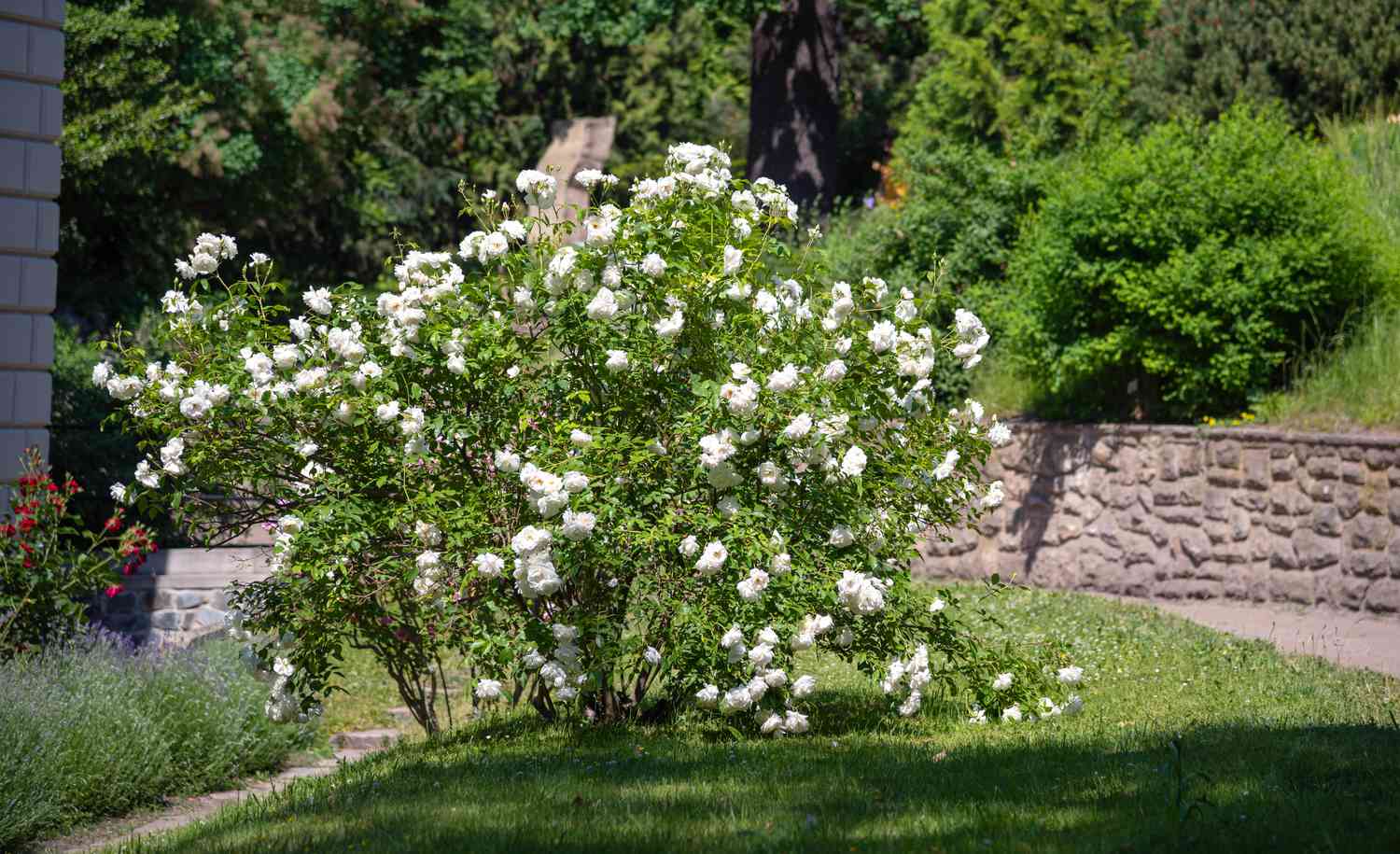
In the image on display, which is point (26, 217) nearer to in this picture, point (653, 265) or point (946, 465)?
point (653, 265)

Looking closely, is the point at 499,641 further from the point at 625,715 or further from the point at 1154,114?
the point at 1154,114

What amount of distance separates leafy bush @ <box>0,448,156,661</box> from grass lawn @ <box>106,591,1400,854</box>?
2.99m

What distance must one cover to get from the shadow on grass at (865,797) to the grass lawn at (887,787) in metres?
0.01

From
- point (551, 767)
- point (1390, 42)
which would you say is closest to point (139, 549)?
point (551, 767)

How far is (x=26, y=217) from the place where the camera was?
8938 mm

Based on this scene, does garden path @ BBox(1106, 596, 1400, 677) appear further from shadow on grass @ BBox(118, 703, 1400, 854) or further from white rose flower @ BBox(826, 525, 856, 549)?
white rose flower @ BBox(826, 525, 856, 549)

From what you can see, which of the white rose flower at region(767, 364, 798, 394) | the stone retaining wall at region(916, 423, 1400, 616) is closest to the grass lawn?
the white rose flower at region(767, 364, 798, 394)

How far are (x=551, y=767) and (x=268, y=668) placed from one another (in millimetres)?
1570

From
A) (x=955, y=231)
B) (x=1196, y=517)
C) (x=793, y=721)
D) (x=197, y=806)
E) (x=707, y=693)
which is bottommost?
(x=197, y=806)

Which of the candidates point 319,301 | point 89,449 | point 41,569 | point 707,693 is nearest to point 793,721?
point 707,693

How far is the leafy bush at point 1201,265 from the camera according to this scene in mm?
10930

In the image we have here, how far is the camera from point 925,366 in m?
5.80

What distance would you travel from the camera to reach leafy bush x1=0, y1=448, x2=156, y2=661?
819 cm

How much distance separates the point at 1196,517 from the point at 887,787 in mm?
7306
